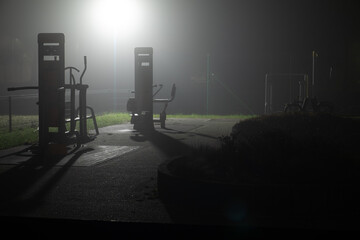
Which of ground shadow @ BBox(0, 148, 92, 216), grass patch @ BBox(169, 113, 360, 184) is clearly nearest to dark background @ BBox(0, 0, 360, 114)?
grass patch @ BBox(169, 113, 360, 184)

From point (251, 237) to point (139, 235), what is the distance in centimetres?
101

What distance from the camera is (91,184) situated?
629cm

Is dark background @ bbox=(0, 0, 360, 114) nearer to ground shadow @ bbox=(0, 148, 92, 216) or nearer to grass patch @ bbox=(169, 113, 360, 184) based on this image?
grass patch @ bbox=(169, 113, 360, 184)

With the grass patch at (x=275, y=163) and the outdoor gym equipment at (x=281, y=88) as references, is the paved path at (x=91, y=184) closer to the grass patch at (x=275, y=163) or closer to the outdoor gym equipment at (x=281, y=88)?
the grass patch at (x=275, y=163)

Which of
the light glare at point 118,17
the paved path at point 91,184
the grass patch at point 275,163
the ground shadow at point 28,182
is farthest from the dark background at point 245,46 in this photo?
the ground shadow at point 28,182

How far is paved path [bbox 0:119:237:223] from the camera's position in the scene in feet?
15.9

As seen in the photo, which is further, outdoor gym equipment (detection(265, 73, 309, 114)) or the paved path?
outdoor gym equipment (detection(265, 73, 309, 114))

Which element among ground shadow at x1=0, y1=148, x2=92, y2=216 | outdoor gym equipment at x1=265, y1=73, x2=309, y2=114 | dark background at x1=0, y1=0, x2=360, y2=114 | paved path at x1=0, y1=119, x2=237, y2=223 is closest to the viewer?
paved path at x1=0, y1=119, x2=237, y2=223

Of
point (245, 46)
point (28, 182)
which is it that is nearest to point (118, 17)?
point (245, 46)

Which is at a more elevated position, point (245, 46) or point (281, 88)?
point (245, 46)

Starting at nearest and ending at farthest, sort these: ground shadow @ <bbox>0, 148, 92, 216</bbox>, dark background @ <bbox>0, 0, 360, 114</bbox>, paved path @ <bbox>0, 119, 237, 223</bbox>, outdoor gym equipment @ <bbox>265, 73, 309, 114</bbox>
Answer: paved path @ <bbox>0, 119, 237, 223</bbox>
ground shadow @ <bbox>0, 148, 92, 216</bbox>
dark background @ <bbox>0, 0, 360, 114</bbox>
outdoor gym equipment @ <bbox>265, 73, 309, 114</bbox>

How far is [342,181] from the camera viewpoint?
16.9ft

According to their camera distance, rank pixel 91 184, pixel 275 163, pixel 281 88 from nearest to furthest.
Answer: pixel 275 163, pixel 91 184, pixel 281 88

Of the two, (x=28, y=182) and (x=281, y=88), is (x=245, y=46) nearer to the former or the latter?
(x=281, y=88)
